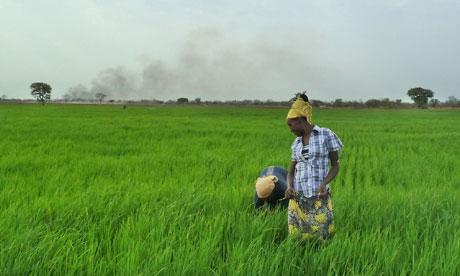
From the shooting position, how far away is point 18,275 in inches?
88.8

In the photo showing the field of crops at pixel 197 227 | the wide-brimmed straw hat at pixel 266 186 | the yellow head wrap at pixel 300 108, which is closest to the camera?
the field of crops at pixel 197 227

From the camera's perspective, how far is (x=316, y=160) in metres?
2.78

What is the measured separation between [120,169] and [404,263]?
472 cm

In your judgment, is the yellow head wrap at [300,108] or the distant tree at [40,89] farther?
the distant tree at [40,89]

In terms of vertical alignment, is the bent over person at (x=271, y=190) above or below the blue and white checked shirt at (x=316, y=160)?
below

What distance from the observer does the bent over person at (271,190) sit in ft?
11.2

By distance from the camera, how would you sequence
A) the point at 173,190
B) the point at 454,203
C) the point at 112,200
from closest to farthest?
1. the point at 112,200
2. the point at 454,203
3. the point at 173,190

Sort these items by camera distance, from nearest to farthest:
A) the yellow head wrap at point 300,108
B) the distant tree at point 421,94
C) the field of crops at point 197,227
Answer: the field of crops at point 197,227 < the yellow head wrap at point 300,108 < the distant tree at point 421,94

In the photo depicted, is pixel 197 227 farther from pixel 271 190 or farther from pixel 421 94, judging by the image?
pixel 421 94

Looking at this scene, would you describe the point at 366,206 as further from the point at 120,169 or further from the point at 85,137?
the point at 85,137

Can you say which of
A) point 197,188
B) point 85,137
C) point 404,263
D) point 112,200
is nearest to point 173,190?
point 197,188

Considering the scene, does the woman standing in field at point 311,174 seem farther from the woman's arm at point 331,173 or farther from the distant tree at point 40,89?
the distant tree at point 40,89

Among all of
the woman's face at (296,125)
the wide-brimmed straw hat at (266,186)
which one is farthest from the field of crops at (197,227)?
the woman's face at (296,125)

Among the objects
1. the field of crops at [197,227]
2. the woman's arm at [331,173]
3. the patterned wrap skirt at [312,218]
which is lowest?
the field of crops at [197,227]
